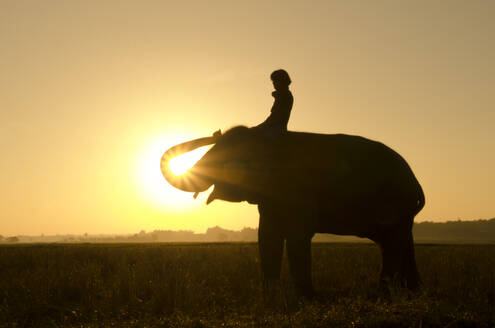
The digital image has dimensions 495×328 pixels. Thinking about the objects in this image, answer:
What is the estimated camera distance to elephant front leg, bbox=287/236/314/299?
656 cm

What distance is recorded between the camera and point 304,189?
6824mm

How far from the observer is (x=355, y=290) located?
7.42m

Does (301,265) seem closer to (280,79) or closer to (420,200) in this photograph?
(420,200)

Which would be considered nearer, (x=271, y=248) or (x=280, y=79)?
(x=271, y=248)

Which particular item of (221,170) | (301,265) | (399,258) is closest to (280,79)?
(221,170)

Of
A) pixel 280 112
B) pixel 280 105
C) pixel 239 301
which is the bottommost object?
pixel 239 301

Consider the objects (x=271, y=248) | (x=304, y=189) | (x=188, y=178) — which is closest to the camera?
(x=304, y=189)

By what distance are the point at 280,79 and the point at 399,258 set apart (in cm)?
342

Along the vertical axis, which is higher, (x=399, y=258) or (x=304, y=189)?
(x=304, y=189)

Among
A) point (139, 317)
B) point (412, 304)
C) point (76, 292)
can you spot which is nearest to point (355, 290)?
point (412, 304)

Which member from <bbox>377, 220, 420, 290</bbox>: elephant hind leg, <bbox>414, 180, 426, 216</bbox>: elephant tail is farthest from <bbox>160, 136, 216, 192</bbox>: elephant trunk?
<bbox>414, 180, 426, 216</bbox>: elephant tail

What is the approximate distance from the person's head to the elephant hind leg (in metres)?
2.86

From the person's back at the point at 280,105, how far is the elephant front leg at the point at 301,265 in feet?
5.60

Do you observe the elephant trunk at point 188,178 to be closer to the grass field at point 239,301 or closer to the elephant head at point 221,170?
the elephant head at point 221,170
